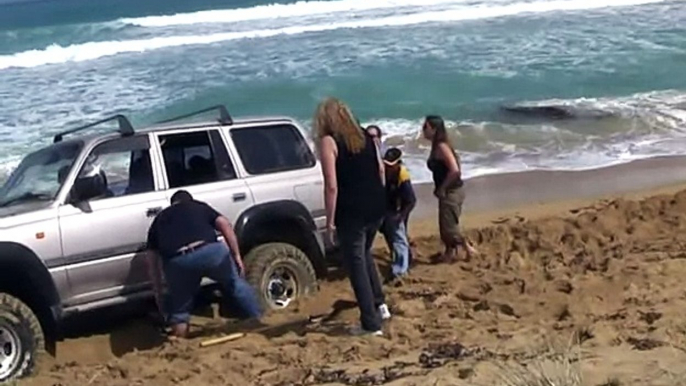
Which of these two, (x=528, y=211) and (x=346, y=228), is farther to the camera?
(x=528, y=211)

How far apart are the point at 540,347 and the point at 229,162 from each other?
11.3ft

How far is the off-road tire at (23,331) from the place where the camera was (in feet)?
27.9

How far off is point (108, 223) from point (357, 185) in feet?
Result: 6.12

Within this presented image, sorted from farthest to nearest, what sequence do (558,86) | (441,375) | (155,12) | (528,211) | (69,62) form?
(155,12) < (69,62) < (558,86) < (528,211) < (441,375)

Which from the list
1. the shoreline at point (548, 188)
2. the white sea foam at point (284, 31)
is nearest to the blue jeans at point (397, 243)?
the shoreline at point (548, 188)

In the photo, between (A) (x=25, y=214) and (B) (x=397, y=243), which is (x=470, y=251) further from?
(A) (x=25, y=214)

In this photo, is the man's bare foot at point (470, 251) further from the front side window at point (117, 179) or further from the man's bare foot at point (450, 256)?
the front side window at point (117, 179)

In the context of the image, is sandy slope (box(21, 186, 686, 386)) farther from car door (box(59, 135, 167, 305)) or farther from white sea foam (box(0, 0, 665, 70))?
white sea foam (box(0, 0, 665, 70))

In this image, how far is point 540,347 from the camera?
292 inches

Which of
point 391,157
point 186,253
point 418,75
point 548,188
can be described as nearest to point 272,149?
point 391,157

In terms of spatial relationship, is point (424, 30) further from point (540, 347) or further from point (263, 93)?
point (540, 347)

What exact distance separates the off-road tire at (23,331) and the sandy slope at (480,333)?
0.14 meters

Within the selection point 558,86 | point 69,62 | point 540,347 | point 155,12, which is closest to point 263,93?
point 558,86

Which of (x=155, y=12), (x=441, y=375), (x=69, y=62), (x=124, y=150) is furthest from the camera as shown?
(x=155, y=12)
